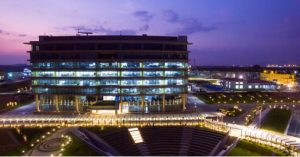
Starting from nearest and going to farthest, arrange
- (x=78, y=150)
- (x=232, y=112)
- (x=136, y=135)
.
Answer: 1. (x=78, y=150)
2. (x=136, y=135)
3. (x=232, y=112)

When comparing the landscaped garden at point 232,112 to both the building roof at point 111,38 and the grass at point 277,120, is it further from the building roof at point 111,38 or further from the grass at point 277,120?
the building roof at point 111,38

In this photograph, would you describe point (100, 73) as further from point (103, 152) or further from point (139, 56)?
point (103, 152)

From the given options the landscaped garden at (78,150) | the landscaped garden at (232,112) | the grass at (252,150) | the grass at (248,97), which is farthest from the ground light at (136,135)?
the grass at (248,97)

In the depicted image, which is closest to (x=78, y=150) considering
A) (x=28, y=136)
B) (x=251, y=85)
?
(x=28, y=136)

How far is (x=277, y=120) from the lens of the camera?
97438mm

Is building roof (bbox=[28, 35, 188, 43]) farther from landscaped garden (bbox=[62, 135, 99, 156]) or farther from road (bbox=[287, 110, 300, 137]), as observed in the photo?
landscaped garden (bbox=[62, 135, 99, 156])

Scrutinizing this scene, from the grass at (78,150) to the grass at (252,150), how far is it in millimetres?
31223

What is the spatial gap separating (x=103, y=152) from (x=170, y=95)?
160 ft

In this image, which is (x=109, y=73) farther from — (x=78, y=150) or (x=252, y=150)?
(x=252, y=150)

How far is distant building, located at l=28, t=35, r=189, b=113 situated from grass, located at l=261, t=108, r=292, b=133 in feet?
102

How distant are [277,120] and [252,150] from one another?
1273 inches

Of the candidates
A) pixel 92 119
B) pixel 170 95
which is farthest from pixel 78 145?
pixel 170 95

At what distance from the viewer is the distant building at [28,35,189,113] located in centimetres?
11044

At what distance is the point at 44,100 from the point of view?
116250 mm
